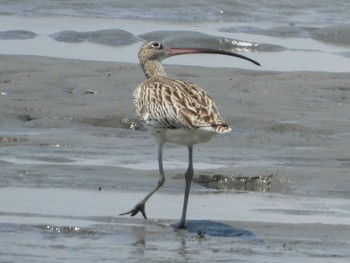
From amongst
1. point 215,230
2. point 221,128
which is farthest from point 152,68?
point 215,230

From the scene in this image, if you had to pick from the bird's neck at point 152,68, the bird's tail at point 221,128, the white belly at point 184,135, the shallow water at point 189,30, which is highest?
the bird's neck at point 152,68

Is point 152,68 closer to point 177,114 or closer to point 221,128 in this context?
point 177,114

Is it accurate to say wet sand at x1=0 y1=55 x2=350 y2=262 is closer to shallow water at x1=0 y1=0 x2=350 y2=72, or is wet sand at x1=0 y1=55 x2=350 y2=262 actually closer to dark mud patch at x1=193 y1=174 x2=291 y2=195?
dark mud patch at x1=193 y1=174 x2=291 y2=195

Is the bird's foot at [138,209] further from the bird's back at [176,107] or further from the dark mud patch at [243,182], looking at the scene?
the dark mud patch at [243,182]

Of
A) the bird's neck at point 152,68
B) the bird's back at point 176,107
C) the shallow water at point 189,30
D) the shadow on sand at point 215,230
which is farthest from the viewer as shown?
the shallow water at point 189,30

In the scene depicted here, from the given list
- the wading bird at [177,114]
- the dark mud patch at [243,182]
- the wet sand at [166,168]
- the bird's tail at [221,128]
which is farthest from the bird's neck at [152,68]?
the bird's tail at [221,128]

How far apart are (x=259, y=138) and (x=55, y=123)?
1.86m

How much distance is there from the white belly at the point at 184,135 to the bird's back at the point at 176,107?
4cm

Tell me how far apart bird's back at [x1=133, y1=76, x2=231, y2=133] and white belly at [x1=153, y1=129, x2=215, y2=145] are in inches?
1.5

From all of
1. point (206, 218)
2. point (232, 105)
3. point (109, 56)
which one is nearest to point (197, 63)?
point (109, 56)

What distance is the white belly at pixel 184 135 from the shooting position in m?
8.73

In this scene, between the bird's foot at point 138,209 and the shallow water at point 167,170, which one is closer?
the shallow water at point 167,170

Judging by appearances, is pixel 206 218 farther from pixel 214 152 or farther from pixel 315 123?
pixel 315 123

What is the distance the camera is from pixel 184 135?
8836 mm
